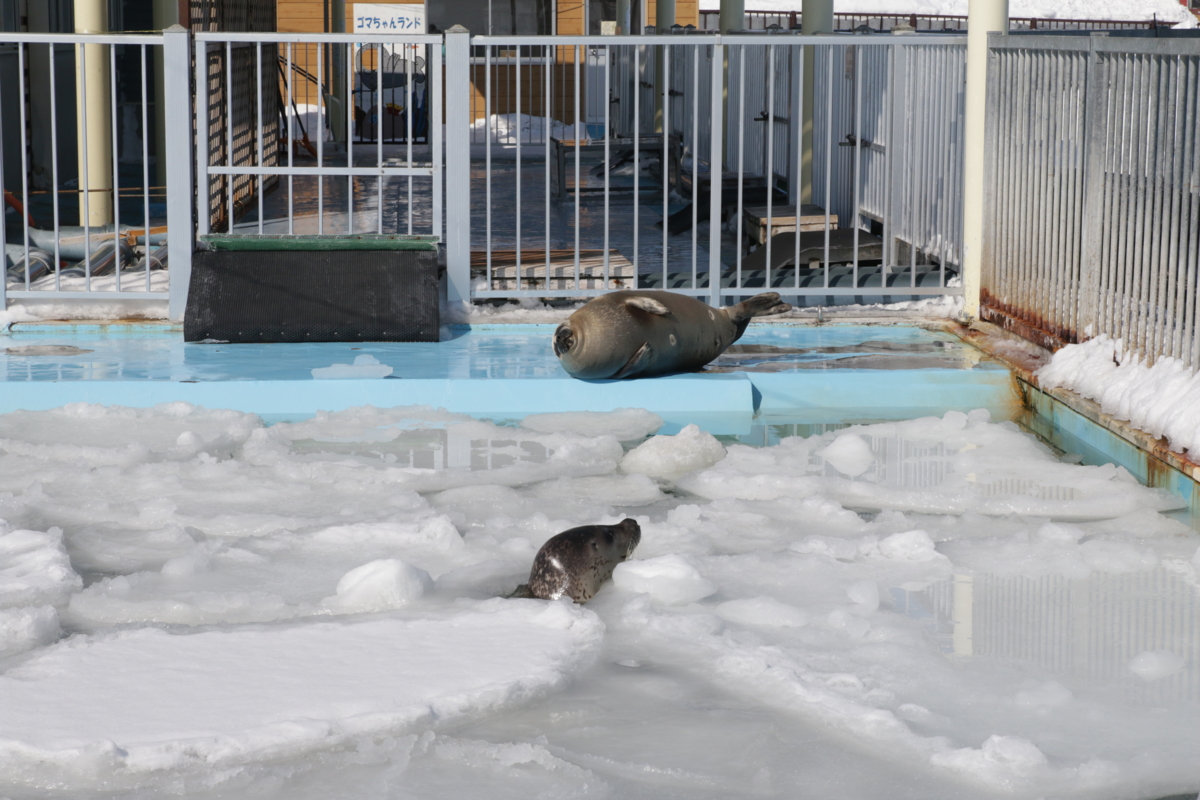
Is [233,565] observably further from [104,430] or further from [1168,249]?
[1168,249]

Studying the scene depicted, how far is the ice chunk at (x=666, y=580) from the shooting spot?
471 cm

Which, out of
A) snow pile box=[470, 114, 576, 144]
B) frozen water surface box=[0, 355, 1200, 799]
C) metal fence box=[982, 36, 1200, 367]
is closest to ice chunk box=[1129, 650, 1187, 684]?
frozen water surface box=[0, 355, 1200, 799]

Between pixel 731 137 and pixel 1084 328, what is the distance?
9.53m

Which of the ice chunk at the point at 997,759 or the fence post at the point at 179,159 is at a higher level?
the fence post at the point at 179,159

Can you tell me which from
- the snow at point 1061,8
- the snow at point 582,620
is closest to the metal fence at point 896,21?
the snow at point 1061,8

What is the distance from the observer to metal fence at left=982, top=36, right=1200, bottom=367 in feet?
20.2

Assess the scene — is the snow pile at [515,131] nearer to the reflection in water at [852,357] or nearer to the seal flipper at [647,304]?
the reflection in water at [852,357]

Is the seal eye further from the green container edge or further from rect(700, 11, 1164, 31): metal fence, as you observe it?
rect(700, 11, 1164, 31): metal fence

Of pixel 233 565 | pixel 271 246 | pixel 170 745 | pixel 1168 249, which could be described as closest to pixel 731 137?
pixel 271 246

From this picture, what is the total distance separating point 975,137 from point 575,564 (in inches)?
198

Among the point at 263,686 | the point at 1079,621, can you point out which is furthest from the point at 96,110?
the point at 1079,621

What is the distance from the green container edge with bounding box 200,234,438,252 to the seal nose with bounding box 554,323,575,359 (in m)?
1.49

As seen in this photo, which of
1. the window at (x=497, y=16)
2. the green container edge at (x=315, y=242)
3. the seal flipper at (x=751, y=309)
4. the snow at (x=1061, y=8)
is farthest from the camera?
the snow at (x=1061, y=8)

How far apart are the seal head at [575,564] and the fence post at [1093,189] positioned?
3.33 metres
